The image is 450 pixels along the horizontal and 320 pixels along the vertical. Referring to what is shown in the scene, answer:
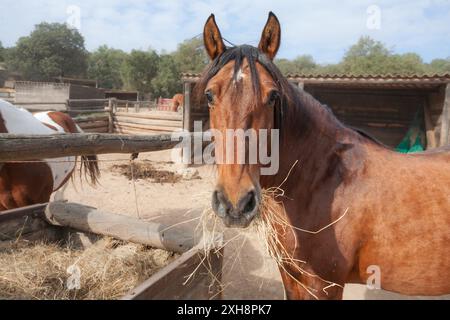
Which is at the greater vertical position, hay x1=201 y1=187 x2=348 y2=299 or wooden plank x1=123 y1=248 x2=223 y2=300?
hay x1=201 y1=187 x2=348 y2=299

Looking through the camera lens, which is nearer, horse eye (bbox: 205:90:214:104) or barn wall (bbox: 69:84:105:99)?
horse eye (bbox: 205:90:214:104)

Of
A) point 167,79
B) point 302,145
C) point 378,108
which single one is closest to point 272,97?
point 302,145

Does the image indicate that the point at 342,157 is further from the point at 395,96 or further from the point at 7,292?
the point at 395,96

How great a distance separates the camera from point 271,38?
186 centimetres

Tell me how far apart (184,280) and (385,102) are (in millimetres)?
10076

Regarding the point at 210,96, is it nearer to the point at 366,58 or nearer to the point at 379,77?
the point at 379,77

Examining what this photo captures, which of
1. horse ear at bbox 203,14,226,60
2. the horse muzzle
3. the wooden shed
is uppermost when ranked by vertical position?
the wooden shed

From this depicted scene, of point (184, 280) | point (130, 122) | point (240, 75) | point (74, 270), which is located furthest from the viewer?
point (130, 122)

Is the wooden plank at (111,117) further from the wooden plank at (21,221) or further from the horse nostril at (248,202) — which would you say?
the horse nostril at (248,202)

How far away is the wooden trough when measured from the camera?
1.92 meters

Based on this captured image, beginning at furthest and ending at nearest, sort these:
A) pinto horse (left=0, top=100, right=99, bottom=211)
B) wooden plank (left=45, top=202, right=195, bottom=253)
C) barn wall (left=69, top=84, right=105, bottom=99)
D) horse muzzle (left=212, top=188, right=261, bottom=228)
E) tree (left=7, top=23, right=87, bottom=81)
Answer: tree (left=7, top=23, right=87, bottom=81) < barn wall (left=69, top=84, right=105, bottom=99) < pinto horse (left=0, top=100, right=99, bottom=211) < wooden plank (left=45, top=202, right=195, bottom=253) < horse muzzle (left=212, top=188, right=261, bottom=228)

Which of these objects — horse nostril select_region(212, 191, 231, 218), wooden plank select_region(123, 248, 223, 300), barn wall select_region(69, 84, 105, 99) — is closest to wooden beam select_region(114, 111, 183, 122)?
wooden plank select_region(123, 248, 223, 300)

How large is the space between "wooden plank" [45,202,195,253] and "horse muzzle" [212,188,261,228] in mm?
1149

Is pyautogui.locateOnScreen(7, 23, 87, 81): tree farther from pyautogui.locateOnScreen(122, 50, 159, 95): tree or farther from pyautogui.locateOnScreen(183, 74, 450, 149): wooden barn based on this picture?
pyautogui.locateOnScreen(183, 74, 450, 149): wooden barn
